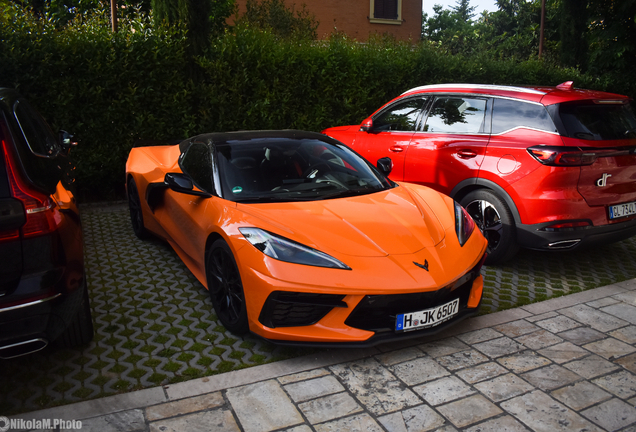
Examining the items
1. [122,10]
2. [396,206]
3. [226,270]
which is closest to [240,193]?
[226,270]

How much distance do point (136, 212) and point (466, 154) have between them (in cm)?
387

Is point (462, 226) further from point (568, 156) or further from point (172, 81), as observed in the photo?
point (172, 81)

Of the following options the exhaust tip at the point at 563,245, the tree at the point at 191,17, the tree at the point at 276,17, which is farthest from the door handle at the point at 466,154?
the tree at the point at 276,17

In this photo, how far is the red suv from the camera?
15.5 feet

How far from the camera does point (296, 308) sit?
3.29 meters

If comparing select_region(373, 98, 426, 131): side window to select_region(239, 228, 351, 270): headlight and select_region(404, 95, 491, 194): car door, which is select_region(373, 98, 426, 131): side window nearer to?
select_region(404, 95, 491, 194): car door

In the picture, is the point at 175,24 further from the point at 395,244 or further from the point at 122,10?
the point at 122,10

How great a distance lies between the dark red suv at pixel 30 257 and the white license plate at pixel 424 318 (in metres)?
1.96

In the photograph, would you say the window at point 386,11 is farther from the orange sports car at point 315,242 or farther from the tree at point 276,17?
the orange sports car at point 315,242

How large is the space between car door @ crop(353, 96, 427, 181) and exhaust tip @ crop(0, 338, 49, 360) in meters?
4.48

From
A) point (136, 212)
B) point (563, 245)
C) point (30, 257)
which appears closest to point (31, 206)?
point (30, 257)

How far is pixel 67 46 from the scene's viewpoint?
7.51 metres

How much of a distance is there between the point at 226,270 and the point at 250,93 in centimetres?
566

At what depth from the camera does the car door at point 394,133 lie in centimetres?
628
